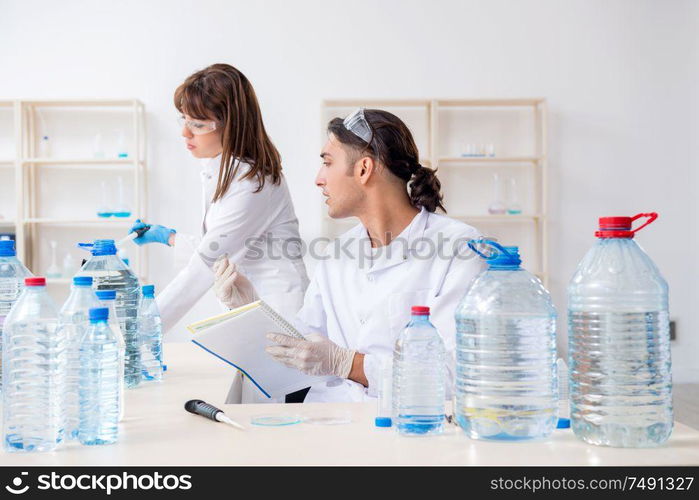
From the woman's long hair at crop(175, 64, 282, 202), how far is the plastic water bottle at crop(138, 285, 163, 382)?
2.37ft

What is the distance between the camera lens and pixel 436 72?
4.61 m

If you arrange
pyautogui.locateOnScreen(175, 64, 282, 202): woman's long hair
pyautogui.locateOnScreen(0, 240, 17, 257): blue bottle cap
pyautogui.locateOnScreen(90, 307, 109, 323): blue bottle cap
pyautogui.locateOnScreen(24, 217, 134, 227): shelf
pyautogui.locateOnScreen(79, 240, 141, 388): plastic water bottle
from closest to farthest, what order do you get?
1. pyautogui.locateOnScreen(90, 307, 109, 323): blue bottle cap
2. pyautogui.locateOnScreen(0, 240, 17, 257): blue bottle cap
3. pyautogui.locateOnScreen(79, 240, 141, 388): plastic water bottle
4. pyautogui.locateOnScreen(175, 64, 282, 202): woman's long hair
5. pyautogui.locateOnScreen(24, 217, 134, 227): shelf

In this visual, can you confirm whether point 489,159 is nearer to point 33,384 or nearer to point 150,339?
point 150,339

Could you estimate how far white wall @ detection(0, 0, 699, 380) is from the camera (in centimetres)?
454

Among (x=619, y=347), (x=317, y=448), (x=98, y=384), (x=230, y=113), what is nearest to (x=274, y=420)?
(x=317, y=448)

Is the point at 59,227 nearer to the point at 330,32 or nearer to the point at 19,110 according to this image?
the point at 19,110

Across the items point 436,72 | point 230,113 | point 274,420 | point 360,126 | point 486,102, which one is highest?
point 436,72

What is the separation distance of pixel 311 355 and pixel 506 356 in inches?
22.2

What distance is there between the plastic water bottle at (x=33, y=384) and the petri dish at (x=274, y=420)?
0.96ft

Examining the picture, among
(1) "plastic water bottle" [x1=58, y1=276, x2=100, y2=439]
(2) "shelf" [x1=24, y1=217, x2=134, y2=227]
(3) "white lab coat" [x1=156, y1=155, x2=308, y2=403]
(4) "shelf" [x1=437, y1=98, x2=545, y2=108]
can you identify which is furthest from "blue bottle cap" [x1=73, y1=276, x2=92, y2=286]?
(4) "shelf" [x1=437, y1=98, x2=545, y2=108]

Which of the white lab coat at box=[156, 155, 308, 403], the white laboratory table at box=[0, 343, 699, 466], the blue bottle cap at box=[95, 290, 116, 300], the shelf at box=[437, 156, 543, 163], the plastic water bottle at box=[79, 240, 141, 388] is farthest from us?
the shelf at box=[437, 156, 543, 163]

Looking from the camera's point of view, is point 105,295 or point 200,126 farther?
point 200,126

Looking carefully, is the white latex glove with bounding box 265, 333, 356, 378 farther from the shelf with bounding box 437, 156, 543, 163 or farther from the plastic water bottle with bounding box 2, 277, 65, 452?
the shelf with bounding box 437, 156, 543, 163
